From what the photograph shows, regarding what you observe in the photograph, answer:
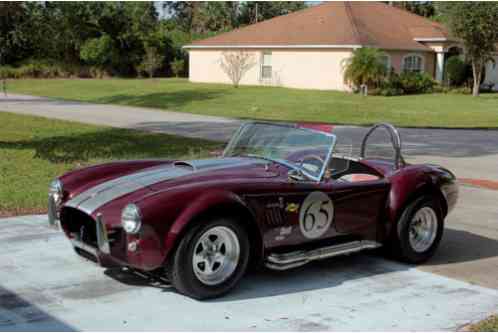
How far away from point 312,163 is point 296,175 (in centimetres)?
30

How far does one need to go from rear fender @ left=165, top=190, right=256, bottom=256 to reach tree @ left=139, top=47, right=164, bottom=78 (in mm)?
43459

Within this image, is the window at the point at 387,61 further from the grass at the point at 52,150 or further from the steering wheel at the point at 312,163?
the steering wheel at the point at 312,163


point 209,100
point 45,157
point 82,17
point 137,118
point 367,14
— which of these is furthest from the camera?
point 82,17

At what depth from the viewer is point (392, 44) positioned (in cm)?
3581

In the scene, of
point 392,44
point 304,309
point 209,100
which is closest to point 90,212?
point 304,309

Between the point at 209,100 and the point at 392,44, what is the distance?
1198cm

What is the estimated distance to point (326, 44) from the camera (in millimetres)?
35031

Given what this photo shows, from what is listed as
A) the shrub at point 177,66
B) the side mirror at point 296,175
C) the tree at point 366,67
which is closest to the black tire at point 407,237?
the side mirror at point 296,175

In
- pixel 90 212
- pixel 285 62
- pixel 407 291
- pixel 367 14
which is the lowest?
pixel 407 291

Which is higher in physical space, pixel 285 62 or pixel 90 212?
pixel 285 62

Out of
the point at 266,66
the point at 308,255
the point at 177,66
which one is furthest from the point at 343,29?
the point at 308,255

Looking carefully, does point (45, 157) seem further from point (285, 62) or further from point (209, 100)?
point (285, 62)

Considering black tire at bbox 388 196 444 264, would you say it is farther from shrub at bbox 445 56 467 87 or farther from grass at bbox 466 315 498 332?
shrub at bbox 445 56 467 87

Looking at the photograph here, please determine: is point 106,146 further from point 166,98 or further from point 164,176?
point 166,98
